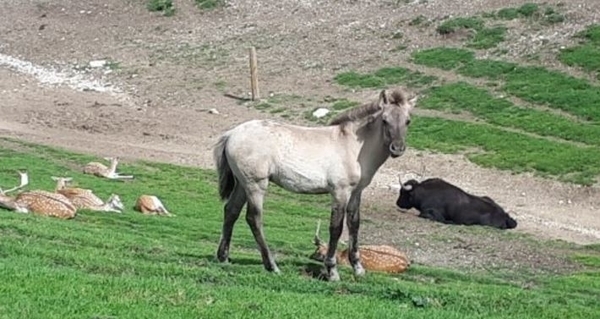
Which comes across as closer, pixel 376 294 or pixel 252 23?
pixel 376 294

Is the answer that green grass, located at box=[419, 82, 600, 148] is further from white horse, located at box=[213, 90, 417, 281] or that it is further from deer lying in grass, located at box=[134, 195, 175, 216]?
white horse, located at box=[213, 90, 417, 281]

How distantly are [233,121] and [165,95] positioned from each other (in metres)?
5.26

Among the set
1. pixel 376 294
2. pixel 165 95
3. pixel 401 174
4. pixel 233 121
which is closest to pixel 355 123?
pixel 376 294

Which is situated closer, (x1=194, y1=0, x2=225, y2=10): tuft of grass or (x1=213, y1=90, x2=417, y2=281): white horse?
(x1=213, y1=90, x2=417, y2=281): white horse

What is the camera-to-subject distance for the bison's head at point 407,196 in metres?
26.6

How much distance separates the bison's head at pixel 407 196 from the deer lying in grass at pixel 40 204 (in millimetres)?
9368

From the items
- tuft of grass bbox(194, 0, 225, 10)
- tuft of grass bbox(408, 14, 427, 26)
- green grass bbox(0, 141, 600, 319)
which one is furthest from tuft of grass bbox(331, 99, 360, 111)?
green grass bbox(0, 141, 600, 319)

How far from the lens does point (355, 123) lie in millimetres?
15258

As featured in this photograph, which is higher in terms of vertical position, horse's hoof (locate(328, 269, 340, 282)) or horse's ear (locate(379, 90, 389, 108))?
horse's ear (locate(379, 90, 389, 108))

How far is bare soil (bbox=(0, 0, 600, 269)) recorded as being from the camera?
25.7 meters

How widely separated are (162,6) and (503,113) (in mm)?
23860

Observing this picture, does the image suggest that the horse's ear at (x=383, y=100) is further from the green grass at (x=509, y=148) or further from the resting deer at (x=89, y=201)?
A: the green grass at (x=509, y=148)

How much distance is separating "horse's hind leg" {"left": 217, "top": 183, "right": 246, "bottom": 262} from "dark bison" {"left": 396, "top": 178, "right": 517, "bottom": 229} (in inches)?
432

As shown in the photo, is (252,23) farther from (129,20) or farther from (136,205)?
(136,205)
